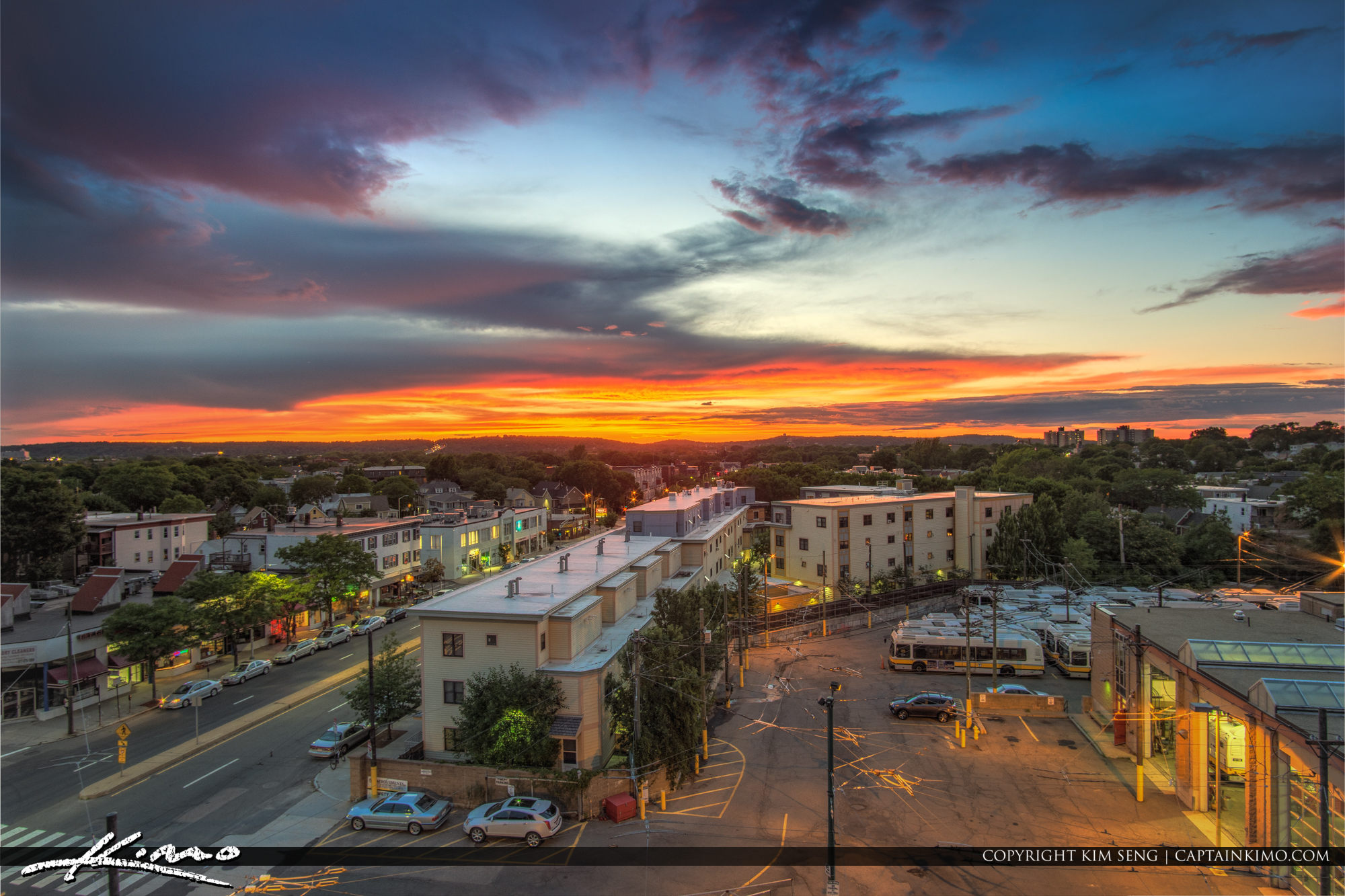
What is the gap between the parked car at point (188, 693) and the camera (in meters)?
32.8

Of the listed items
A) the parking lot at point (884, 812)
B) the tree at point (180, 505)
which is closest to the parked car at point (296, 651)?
the parking lot at point (884, 812)

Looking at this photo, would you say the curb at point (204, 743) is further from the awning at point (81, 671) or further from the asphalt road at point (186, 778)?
the awning at point (81, 671)

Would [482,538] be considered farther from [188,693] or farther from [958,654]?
[958,654]

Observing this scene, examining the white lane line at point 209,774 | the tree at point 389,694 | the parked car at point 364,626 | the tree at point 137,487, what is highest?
the tree at point 137,487

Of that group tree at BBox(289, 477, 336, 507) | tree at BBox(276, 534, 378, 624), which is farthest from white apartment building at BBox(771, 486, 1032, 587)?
tree at BBox(289, 477, 336, 507)

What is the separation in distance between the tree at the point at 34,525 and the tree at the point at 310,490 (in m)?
68.3

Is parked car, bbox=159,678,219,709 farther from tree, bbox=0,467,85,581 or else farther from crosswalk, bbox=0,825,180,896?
tree, bbox=0,467,85,581

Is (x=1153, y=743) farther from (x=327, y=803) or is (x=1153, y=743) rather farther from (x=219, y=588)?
(x=219, y=588)

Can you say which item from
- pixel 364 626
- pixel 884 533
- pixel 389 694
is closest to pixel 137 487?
pixel 364 626

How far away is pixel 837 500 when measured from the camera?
57.1 meters

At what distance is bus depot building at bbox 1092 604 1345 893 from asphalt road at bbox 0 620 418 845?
3003cm

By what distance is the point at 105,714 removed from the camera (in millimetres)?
31906

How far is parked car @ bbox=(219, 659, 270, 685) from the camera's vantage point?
3581 cm

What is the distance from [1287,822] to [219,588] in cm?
4866
